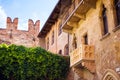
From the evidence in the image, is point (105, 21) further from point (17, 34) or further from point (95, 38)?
point (17, 34)

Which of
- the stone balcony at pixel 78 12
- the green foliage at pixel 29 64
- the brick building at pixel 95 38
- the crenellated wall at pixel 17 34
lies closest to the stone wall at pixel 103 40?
the brick building at pixel 95 38

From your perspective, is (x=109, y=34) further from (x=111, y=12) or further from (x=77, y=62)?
(x=77, y=62)

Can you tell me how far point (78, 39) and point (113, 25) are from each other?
194 inches

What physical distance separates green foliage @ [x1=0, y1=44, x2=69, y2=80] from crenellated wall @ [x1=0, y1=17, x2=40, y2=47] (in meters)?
16.7

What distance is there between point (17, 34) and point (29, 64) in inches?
706

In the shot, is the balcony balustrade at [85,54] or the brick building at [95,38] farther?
the balcony balustrade at [85,54]

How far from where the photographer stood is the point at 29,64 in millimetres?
17375

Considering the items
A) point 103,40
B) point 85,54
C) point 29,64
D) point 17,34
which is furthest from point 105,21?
point 17,34

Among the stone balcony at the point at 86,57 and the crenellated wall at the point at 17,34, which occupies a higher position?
the crenellated wall at the point at 17,34

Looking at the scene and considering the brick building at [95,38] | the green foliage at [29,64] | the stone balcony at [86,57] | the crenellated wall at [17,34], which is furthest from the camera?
the crenellated wall at [17,34]

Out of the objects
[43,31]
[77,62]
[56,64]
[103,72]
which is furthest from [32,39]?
[103,72]

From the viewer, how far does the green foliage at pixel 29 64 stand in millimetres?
16922

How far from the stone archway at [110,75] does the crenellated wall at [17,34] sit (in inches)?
916

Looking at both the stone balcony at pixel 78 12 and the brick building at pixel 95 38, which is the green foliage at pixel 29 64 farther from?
the stone balcony at pixel 78 12
